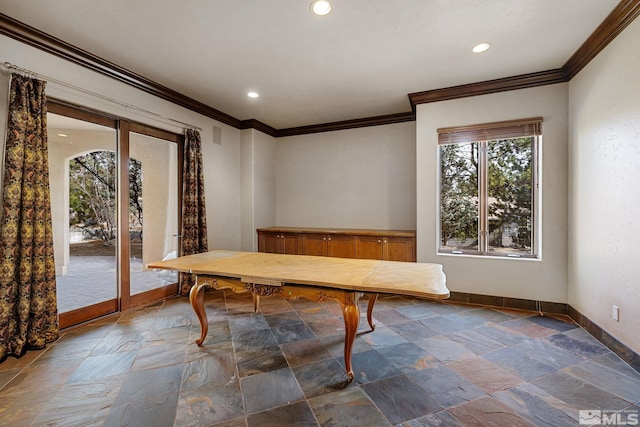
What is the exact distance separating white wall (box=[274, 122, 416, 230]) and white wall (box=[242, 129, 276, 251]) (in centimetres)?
42

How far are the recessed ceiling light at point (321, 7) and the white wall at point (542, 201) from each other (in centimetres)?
206

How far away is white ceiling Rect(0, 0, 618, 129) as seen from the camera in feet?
6.97

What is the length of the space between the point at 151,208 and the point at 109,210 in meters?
0.48

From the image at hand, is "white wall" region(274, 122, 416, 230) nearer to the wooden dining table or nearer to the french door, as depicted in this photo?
the french door

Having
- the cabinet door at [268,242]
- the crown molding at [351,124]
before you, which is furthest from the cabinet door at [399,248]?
the crown molding at [351,124]

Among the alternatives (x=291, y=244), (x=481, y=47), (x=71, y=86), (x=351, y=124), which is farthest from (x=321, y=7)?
(x=291, y=244)

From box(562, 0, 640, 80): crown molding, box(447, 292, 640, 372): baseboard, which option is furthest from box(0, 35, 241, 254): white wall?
box(562, 0, 640, 80): crown molding

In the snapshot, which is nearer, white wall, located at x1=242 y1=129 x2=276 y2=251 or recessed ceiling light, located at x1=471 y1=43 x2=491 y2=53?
recessed ceiling light, located at x1=471 y1=43 x2=491 y2=53

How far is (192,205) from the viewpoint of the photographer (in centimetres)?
383

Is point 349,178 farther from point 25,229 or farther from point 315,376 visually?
point 25,229

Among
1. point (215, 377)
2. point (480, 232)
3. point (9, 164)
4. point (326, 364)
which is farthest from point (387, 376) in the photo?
point (9, 164)

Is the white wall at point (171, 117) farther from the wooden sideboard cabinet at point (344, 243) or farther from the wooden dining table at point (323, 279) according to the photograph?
the wooden dining table at point (323, 279)

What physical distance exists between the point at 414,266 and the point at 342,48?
2117 mm

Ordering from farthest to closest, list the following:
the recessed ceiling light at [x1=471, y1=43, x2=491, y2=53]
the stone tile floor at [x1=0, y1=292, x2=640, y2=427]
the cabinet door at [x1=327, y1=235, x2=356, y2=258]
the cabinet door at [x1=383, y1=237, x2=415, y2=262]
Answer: the cabinet door at [x1=327, y1=235, x2=356, y2=258] < the cabinet door at [x1=383, y1=237, x2=415, y2=262] < the recessed ceiling light at [x1=471, y1=43, x2=491, y2=53] < the stone tile floor at [x1=0, y1=292, x2=640, y2=427]
